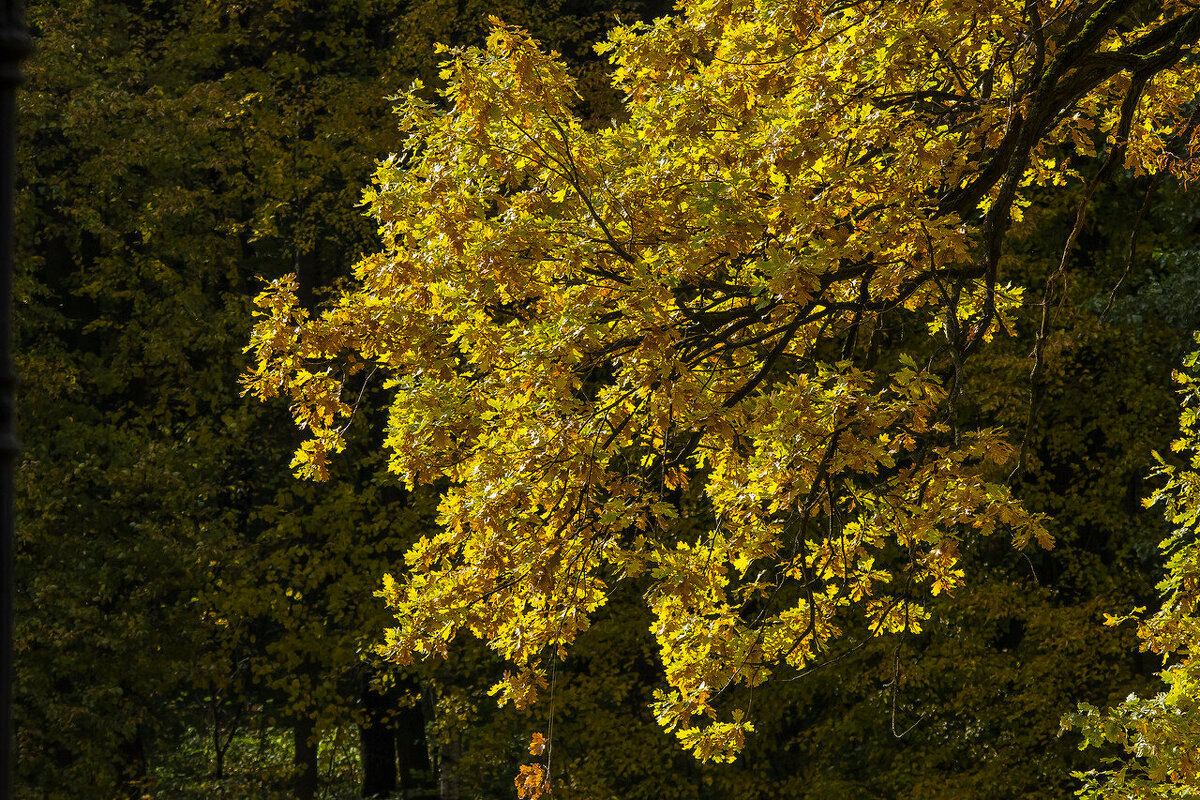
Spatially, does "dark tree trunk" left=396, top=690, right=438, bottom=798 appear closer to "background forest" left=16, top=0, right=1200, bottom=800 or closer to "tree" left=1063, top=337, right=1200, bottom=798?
"background forest" left=16, top=0, right=1200, bottom=800

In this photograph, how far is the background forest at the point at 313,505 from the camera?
14.8m

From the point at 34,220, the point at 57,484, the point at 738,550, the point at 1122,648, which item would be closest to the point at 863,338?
the point at 1122,648

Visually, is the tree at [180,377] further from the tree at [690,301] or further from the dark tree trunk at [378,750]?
the tree at [690,301]

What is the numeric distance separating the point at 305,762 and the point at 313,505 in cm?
296

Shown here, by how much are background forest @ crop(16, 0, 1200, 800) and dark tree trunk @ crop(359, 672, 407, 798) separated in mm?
55

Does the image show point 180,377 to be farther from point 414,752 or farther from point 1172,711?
point 1172,711

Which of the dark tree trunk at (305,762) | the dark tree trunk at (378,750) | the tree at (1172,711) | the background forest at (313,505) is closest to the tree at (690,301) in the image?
the tree at (1172,711)

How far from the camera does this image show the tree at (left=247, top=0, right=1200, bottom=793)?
6020mm

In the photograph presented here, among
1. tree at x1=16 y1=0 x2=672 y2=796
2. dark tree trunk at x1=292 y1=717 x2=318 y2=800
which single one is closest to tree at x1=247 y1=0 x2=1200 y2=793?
tree at x1=16 y1=0 x2=672 y2=796

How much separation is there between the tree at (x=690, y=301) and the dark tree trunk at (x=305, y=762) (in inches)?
386

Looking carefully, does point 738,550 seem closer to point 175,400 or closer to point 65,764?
point 65,764

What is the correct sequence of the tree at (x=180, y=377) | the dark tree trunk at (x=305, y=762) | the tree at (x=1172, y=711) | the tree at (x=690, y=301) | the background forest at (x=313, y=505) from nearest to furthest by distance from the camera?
1. the tree at (x=690, y=301)
2. the tree at (x=1172, y=711)
3. the tree at (x=180, y=377)
4. the background forest at (x=313, y=505)
5. the dark tree trunk at (x=305, y=762)

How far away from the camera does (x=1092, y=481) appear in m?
16.9

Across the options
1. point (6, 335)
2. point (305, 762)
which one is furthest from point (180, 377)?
point (6, 335)
